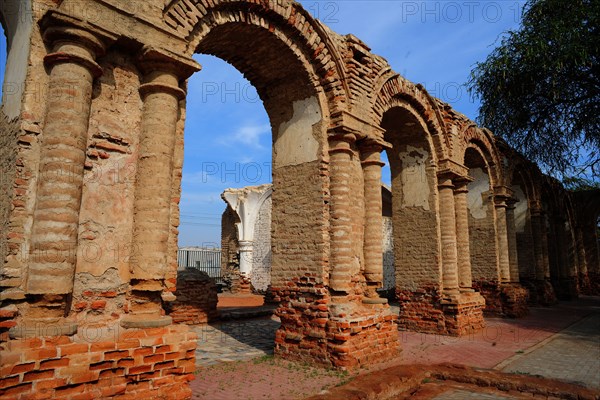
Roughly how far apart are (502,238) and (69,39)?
1244 centimetres

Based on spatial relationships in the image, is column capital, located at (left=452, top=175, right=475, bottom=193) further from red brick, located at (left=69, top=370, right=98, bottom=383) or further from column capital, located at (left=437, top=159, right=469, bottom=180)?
red brick, located at (left=69, top=370, right=98, bottom=383)

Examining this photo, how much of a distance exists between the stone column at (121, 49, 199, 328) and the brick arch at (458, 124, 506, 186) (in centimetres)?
930

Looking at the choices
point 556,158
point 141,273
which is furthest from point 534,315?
point 141,273

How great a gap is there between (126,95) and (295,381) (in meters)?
3.99

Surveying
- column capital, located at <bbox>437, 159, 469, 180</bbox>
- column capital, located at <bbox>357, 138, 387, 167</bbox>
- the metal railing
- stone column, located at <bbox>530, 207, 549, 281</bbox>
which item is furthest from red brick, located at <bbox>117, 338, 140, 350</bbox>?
the metal railing

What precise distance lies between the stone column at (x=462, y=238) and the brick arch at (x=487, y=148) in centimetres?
168

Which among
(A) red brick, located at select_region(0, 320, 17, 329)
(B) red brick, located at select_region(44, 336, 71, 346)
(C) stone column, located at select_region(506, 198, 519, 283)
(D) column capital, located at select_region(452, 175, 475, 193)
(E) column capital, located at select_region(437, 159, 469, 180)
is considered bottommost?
(B) red brick, located at select_region(44, 336, 71, 346)

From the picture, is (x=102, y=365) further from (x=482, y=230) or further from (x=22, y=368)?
(x=482, y=230)

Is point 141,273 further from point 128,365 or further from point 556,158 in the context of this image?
point 556,158

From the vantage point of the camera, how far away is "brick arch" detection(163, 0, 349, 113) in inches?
195

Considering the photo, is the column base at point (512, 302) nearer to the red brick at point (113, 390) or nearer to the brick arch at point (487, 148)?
the brick arch at point (487, 148)

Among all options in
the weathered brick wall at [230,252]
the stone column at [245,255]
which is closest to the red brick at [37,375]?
the stone column at [245,255]

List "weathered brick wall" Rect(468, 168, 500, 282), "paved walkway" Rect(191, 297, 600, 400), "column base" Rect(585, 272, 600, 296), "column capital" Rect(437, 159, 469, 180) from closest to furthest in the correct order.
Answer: "paved walkway" Rect(191, 297, 600, 400) → "column capital" Rect(437, 159, 469, 180) → "weathered brick wall" Rect(468, 168, 500, 282) → "column base" Rect(585, 272, 600, 296)

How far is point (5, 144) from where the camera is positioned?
13.4ft
